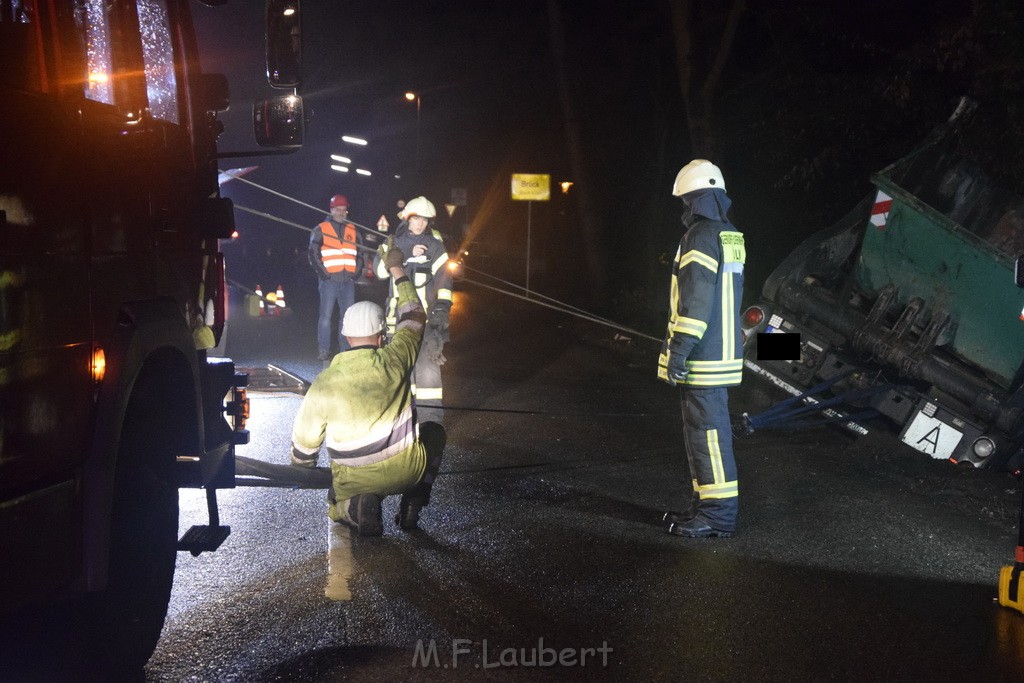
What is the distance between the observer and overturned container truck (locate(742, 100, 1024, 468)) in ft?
22.6

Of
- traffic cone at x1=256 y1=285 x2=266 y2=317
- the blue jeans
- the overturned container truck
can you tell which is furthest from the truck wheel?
traffic cone at x1=256 y1=285 x2=266 y2=317

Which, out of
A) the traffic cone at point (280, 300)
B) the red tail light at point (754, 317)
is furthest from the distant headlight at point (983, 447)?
the traffic cone at point (280, 300)

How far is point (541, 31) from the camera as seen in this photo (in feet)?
120

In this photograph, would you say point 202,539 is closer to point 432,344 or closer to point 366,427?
point 366,427

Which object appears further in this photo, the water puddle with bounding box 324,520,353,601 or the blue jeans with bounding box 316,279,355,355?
the blue jeans with bounding box 316,279,355,355

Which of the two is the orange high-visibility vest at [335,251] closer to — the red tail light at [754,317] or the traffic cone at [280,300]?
the red tail light at [754,317]

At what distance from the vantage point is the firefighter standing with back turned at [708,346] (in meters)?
5.42

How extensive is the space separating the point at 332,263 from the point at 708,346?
259 inches

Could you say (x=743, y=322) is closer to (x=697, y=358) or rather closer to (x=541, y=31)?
(x=697, y=358)

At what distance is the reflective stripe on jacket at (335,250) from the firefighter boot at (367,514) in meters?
6.36

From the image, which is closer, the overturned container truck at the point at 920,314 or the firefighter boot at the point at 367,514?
the firefighter boot at the point at 367,514

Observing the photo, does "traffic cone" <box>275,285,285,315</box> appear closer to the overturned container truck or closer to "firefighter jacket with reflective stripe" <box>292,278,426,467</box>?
the overturned container truck

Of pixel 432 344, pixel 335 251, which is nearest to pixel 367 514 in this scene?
pixel 432 344

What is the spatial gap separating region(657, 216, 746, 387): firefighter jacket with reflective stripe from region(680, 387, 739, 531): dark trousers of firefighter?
4.7 inches
